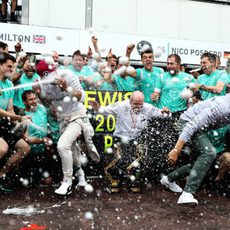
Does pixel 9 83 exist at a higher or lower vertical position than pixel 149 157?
higher

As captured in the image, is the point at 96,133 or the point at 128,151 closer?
the point at 128,151

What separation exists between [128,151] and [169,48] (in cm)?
845

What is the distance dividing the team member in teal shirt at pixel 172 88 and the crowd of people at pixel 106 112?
0.05 feet

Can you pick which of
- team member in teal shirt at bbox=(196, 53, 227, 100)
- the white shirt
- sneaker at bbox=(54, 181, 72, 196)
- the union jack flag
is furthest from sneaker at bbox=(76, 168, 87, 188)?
the union jack flag

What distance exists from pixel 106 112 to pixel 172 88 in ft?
3.82

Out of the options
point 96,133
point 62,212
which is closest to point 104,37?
point 96,133

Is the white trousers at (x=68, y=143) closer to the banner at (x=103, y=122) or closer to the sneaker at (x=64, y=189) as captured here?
the sneaker at (x=64, y=189)

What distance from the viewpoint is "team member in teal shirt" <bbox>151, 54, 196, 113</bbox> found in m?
6.89

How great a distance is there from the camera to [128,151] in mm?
6289

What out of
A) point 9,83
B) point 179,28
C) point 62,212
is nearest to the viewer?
point 62,212

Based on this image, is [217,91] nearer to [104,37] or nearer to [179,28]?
[104,37]

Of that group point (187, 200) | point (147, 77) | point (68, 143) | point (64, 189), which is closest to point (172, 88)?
point (147, 77)

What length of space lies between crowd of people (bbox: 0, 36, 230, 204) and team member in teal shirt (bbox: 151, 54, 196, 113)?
0.05ft

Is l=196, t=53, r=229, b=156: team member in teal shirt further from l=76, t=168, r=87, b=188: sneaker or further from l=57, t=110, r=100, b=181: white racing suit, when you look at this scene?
l=76, t=168, r=87, b=188: sneaker
